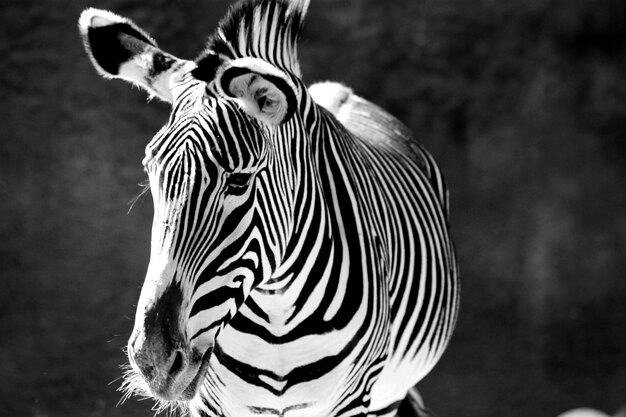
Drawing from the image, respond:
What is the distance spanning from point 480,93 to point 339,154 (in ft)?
19.1

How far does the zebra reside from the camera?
9.01 ft

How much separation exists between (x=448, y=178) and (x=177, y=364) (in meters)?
6.66

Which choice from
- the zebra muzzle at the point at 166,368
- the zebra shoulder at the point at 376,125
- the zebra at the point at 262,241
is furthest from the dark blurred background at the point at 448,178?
the zebra muzzle at the point at 166,368

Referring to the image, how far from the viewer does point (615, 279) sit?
9.72m

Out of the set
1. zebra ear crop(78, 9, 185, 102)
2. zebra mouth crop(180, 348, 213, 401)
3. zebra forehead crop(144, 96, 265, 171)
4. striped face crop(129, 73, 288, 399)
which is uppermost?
zebra ear crop(78, 9, 185, 102)

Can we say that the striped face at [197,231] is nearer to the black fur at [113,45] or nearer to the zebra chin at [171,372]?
the zebra chin at [171,372]

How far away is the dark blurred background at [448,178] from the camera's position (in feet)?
23.5

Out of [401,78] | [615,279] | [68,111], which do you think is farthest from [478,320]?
[68,111]

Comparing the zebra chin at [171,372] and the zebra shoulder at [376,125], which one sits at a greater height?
the zebra shoulder at [376,125]

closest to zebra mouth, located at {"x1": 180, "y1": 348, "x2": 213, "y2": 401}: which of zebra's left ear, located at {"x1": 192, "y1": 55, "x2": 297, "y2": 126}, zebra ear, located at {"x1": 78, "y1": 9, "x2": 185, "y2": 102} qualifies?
zebra's left ear, located at {"x1": 192, "y1": 55, "x2": 297, "y2": 126}

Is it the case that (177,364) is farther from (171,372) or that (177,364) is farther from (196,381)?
(196,381)

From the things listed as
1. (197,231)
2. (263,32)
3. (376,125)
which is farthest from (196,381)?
(376,125)

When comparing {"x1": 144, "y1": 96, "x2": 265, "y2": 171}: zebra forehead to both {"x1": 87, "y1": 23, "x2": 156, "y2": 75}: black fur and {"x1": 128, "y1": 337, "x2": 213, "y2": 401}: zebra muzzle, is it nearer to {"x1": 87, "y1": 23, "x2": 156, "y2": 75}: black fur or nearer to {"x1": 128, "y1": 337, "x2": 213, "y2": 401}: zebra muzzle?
{"x1": 87, "y1": 23, "x2": 156, "y2": 75}: black fur

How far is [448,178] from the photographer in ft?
29.8
